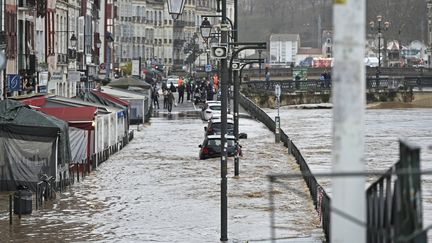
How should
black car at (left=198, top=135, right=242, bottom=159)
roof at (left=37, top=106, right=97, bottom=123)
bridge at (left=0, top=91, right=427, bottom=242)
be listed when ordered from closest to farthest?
bridge at (left=0, top=91, right=427, bottom=242), roof at (left=37, top=106, right=97, bottom=123), black car at (left=198, top=135, right=242, bottom=159)

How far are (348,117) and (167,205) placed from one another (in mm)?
24230

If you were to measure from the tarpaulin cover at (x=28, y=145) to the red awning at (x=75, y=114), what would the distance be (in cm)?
509

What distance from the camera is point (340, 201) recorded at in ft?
26.1

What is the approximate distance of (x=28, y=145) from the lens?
3416 centimetres

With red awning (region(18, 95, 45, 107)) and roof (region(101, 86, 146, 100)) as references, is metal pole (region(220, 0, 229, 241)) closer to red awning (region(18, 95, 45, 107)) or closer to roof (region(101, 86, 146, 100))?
red awning (region(18, 95, 45, 107))

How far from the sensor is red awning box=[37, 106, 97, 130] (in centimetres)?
3978

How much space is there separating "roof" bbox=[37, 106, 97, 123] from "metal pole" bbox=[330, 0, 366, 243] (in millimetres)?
31843

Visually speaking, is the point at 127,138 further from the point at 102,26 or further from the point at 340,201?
the point at 102,26

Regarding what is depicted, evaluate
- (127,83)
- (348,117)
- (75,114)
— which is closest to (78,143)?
(75,114)

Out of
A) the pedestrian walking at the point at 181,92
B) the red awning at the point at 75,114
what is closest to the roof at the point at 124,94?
the pedestrian walking at the point at 181,92

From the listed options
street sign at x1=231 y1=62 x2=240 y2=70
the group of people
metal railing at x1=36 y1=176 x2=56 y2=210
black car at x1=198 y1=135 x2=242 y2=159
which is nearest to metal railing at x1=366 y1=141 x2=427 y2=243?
metal railing at x1=36 y1=176 x2=56 y2=210

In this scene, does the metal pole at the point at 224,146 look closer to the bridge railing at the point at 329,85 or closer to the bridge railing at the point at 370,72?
the bridge railing at the point at 329,85

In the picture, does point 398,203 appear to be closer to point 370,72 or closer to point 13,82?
point 13,82

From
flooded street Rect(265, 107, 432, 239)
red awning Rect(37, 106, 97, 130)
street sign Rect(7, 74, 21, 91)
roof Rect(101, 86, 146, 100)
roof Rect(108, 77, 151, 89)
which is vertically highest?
street sign Rect(7, 74, 21, 91)
